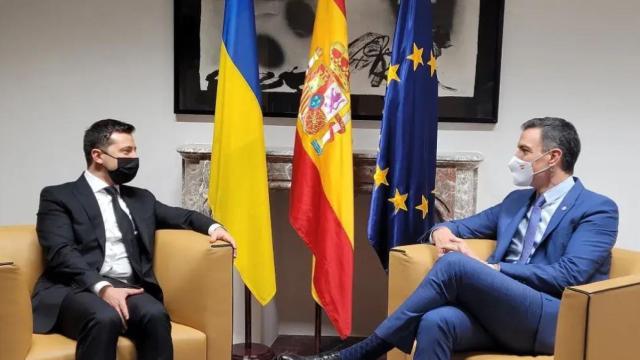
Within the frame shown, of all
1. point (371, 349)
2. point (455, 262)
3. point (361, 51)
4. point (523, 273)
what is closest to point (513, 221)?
point (523, 273)

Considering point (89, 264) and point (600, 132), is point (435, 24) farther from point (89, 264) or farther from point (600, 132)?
point (89, 264)

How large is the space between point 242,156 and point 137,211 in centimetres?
54

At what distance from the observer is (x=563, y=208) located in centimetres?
232

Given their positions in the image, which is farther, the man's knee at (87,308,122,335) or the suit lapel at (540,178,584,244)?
the suit lapel at (540,178,584,244)

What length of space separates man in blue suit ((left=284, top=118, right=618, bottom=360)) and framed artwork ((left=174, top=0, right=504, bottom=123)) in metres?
→ 0.95

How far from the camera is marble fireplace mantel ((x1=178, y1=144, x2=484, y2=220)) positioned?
311cm

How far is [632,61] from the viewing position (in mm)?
3344

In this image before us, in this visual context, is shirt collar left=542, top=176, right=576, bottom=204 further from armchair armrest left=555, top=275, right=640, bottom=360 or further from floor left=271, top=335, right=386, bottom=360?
floor left=271, top=335, right=386, bottom=360

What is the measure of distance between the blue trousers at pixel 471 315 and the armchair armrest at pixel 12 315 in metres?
1.23

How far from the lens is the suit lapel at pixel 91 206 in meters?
2.44

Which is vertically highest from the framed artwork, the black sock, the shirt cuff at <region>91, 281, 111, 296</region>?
the framed artwork

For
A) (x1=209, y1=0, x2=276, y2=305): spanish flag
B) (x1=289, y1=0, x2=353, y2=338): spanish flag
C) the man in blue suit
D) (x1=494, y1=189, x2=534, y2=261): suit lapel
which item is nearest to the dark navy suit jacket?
(x1=209, y1=0, x2=276, y2=305): spanish flag

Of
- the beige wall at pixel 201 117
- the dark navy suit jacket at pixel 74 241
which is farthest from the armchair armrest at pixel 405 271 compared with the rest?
the beige wall at pixel 201 117

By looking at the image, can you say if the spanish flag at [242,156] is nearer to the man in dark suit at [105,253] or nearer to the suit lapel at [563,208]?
the man in dark suit at [105,253]
